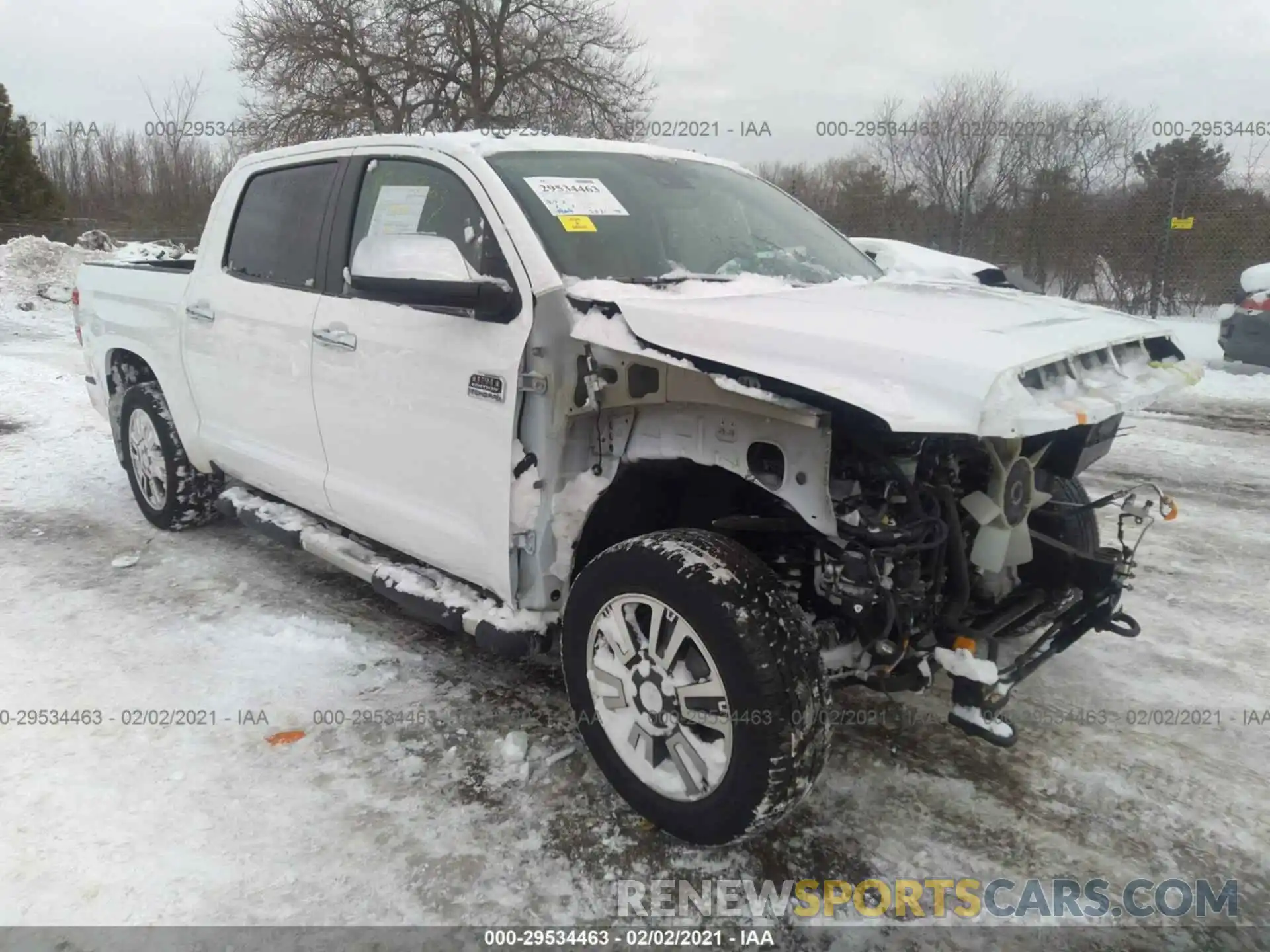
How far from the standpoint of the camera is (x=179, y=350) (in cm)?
450

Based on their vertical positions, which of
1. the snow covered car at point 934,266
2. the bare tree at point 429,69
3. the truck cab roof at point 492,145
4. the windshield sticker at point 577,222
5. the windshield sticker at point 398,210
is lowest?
the snow covered car at point 934,266

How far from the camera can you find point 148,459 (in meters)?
5.00

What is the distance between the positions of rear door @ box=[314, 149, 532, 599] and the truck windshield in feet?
0.65

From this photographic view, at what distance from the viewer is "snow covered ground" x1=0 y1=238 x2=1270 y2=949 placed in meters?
2.35

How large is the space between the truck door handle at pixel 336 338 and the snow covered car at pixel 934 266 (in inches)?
85.4

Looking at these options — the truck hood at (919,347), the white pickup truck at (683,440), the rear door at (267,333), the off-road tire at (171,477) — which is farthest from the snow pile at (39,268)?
the truck hood at (919,347)

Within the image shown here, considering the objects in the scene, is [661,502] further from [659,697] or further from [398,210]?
[398,210]

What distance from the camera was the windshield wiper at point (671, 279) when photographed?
2.75 metres

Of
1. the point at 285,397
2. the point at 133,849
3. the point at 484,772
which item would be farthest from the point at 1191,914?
the point at 285,397

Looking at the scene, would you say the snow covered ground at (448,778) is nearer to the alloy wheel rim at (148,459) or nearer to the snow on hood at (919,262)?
the alloy wheel rim at (148,459)

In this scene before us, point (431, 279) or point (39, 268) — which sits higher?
point (39, 268)

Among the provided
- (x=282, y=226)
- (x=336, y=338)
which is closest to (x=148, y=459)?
(x=282, y=226)

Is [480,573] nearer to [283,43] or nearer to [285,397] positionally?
[285,397]

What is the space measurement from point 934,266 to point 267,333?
285 centimetres
